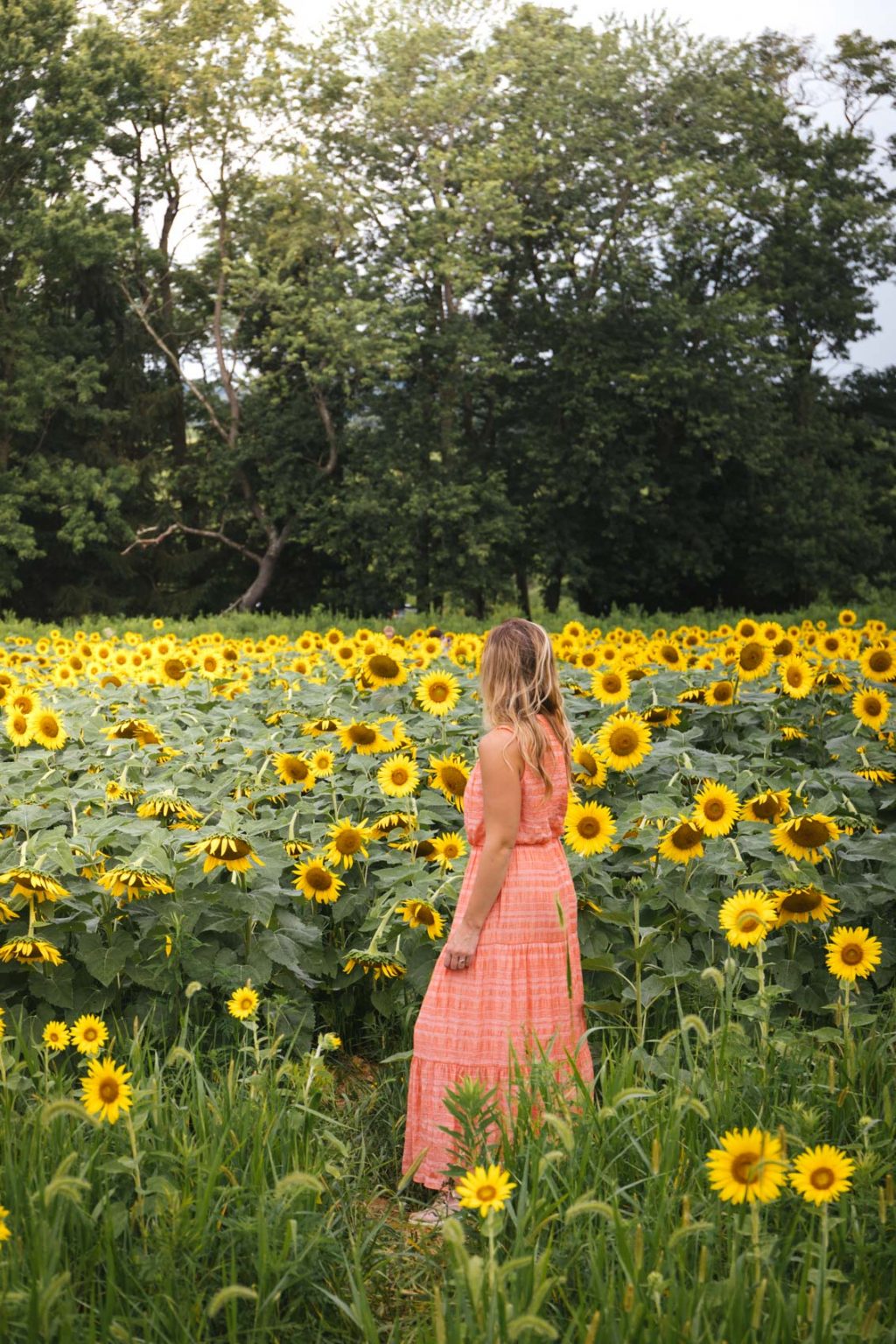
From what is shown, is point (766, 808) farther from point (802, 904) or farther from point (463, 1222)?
point (463, 1222)

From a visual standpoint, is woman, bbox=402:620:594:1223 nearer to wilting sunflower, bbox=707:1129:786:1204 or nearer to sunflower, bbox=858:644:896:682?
wilting sunflower, bbox=707:1129:786:1204

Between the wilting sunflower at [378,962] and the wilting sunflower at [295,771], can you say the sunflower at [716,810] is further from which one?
the wilting sunflower at [295,771]

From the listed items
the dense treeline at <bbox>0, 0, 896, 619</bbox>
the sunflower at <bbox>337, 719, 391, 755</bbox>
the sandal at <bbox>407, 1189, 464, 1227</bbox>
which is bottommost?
the sandal at <bbox>407, 1189, 464, 1227</bbox>

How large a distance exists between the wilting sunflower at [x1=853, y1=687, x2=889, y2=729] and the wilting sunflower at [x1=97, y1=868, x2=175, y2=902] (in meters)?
2.52

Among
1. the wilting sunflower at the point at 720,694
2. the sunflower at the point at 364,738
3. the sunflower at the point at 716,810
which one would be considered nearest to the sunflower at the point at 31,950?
the sunflower at the point at 364,738

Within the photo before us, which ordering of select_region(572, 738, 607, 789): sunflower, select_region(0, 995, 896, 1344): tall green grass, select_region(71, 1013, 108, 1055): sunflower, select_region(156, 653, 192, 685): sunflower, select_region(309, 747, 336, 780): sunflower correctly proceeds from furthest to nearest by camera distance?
select_region(156, 653, 192, 685): sunflower
select_region(309, 747, 336, 780): sunflower
select_region(572, 738, 607, 789): sunflower
select_region(71, 1013, 108, 1055): sunflower
select_region(0, 995, 896, 1344): tall green grass

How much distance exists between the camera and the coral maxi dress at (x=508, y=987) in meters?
3.34

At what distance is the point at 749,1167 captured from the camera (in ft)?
6.58

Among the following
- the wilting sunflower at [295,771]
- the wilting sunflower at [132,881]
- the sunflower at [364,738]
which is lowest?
the wilting sunflower at [132,881]

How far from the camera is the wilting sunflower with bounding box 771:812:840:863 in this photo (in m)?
3.61

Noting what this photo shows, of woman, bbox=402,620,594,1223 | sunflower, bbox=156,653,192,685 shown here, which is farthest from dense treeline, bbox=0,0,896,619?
woman, bbox=402,620,594,1223

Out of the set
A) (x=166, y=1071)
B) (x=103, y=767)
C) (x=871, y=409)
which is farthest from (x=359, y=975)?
(x=871, y=409)

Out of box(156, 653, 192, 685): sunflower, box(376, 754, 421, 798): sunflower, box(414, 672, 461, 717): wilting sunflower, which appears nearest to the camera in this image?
box(376, 754, 421, 798): sunflower

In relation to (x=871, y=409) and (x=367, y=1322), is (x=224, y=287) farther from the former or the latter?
(x=367, y=1322)
